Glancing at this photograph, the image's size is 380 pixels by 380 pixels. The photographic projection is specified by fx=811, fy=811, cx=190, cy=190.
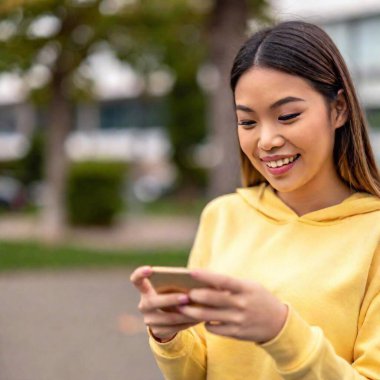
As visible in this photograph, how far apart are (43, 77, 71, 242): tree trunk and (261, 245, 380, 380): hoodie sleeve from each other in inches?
480

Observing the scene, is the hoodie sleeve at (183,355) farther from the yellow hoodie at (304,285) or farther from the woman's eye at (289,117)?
the woman's eye at (289,117)

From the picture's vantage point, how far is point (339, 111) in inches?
64.9

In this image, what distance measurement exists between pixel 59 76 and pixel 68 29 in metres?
1.04

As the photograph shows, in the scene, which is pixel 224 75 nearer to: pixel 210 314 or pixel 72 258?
pixel 72 258

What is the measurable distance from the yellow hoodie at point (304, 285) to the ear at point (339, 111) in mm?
156

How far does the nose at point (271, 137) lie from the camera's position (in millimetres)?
1556

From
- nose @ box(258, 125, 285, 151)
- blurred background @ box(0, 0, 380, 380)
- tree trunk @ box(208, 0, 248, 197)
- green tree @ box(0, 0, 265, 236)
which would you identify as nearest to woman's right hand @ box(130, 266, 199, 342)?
nose @ box(258, 125, 285, 151)

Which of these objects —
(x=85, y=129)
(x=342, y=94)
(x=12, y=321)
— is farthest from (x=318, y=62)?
(x=85, y=129)

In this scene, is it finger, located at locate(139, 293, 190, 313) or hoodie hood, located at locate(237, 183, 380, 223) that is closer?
finger, located at locate(139, 293, 190, 313)

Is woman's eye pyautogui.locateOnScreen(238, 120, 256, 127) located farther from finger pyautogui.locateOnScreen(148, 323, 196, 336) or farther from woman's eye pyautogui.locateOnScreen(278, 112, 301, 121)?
finger pyautogui.locateOnScreen(148, 323, 196, 336)

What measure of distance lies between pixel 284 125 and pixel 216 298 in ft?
1.45

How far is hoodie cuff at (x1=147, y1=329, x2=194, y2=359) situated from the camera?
63.1 inches

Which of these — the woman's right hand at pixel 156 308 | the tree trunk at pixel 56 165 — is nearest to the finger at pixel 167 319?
the woman's right hand at pixel 156 308

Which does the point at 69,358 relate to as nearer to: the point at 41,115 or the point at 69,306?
the point at 69,306
